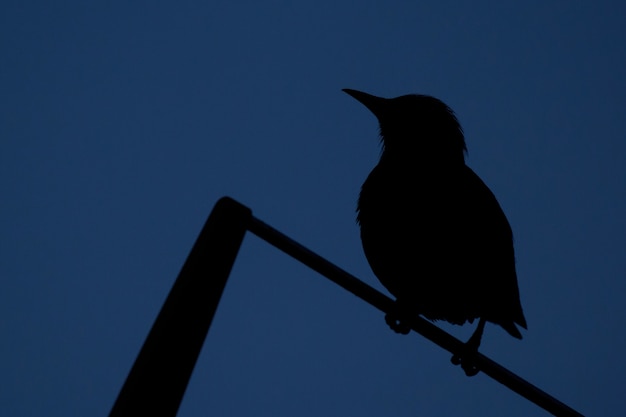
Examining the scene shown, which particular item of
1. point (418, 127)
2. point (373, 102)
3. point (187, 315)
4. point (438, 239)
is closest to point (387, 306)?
point (187, 315)

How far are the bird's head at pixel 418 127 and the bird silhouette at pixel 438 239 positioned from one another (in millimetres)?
22

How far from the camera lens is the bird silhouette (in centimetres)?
359

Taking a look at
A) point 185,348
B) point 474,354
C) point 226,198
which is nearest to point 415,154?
point 474,354

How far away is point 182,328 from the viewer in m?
1.24

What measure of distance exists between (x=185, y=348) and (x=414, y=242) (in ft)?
8.43

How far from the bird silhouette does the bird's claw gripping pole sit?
1.99m

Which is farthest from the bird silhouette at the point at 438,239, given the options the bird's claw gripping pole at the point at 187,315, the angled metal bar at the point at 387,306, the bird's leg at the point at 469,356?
the bird's claw gripping pole at the point at 187,315

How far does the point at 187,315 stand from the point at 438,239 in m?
2.54

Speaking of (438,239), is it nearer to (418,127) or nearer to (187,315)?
(418,127)

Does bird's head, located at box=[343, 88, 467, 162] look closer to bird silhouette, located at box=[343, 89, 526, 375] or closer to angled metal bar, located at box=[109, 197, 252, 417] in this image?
bird silhouette, located at box=[343, 89, 526, 375]

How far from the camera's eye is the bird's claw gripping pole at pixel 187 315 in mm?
1155

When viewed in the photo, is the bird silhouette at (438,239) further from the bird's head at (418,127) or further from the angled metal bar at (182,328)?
the angled metal bar at (182,328)

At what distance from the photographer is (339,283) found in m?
1.81

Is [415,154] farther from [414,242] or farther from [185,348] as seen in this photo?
[185,348]
